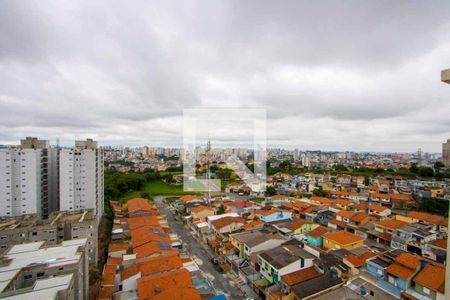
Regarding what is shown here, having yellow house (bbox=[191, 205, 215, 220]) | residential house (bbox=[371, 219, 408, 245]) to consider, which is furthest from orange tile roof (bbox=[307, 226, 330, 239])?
yellow house (bbox=[191, 205, 215, 220])

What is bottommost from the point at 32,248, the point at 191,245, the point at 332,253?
the point at 191,245

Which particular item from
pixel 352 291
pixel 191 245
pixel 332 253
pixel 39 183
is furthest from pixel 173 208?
pixel 352 291

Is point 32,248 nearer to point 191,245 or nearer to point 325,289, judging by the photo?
point 191,245

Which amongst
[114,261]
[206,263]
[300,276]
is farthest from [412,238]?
[114,261]

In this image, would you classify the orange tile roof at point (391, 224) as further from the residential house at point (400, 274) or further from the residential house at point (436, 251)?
the residential house at point (400, 274)

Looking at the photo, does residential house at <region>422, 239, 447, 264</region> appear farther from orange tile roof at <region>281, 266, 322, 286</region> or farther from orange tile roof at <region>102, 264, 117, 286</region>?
orange tile roof at <region>102, 264, 117, 286</region>
